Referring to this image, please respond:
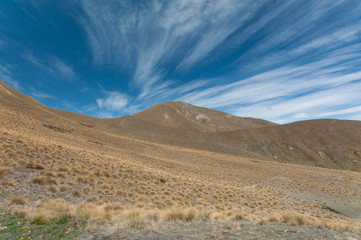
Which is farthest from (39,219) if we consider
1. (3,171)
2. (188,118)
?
(188,118)

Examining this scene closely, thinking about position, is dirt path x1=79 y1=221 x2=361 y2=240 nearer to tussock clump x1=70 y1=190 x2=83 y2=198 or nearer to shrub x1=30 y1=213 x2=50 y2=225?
shrub x1=30 y1=213 x2=50 y2=225

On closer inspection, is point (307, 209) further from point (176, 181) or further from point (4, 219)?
point (4, 219)

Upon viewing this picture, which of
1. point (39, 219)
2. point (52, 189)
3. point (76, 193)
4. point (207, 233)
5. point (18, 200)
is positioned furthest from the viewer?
point (76, 193)

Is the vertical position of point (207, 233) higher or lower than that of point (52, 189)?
lower

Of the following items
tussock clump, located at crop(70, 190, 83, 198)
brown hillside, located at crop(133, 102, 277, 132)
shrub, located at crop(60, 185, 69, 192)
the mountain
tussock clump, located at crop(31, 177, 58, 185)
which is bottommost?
tussock clump, located at crop(70, 190, 83, 198)

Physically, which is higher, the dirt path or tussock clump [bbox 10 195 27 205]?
tussock clump [bbox 10 195 27 205]

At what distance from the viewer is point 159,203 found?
10.5 m

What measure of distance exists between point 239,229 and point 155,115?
15137 centimetres

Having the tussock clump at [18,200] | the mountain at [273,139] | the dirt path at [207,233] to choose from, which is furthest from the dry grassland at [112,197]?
the mountain at [273,139]

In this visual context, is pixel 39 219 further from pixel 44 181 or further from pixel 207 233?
pixel 207 233

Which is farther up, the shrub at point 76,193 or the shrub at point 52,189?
the shrub at point 52,189

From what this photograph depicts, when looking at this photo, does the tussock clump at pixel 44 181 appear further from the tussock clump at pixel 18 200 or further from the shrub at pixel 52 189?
the tussock clump at pixel 18 200

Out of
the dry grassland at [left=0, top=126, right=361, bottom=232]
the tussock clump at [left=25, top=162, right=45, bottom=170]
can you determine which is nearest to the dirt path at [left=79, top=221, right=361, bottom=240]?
the dry grassland at [left=0, top=126, right=361, bottom=232]

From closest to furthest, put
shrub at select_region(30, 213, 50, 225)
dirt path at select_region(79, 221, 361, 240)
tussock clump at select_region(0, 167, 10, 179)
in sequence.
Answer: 1. dirt path at select_region(79, 221, 361, 240)
2. shrub at select_region(30, 213, 50, 225)
3. tussock clump at select_region(0, 167, 10, 179)
